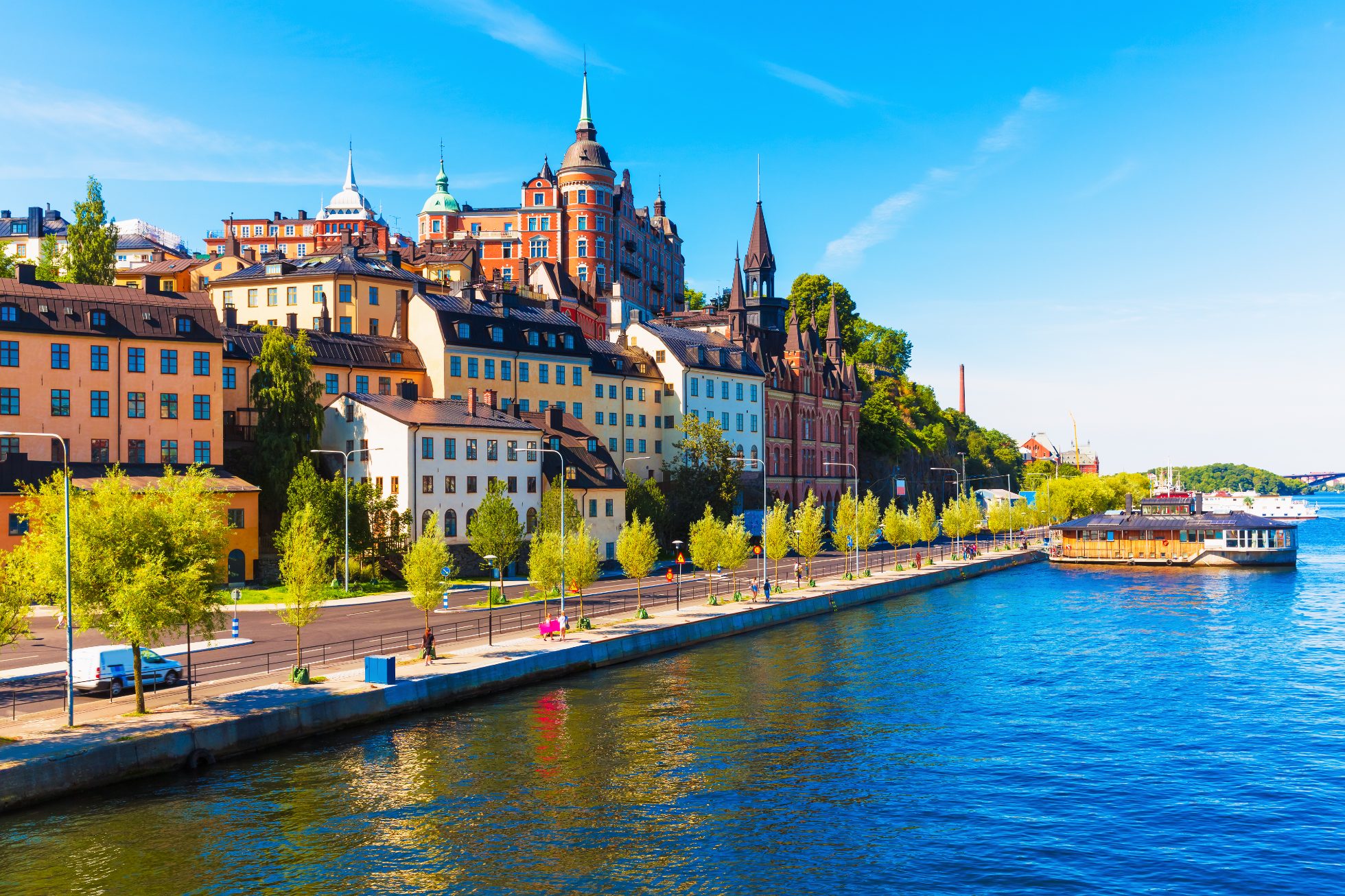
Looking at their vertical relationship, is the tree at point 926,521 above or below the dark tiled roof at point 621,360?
below

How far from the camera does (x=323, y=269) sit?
4338 inches

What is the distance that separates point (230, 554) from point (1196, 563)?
106 meters

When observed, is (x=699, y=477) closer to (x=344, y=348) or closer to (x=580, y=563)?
(x=344, y=348)

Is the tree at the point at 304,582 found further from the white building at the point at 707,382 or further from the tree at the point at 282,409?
the white building at the point at 707,382

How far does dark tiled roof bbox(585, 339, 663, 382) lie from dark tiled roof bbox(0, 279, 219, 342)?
127ft

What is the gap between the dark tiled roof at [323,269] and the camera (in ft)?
359

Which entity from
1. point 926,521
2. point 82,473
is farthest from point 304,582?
point 926,521

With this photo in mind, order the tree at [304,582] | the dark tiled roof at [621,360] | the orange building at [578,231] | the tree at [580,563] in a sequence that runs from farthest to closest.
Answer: the orange building at [578,231], the dark tiled roof at [621,360], the tree at [580,563], the tree at [304,582]

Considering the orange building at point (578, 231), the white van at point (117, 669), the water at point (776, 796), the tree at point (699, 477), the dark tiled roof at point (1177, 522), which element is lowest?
the water at point (776, 796)

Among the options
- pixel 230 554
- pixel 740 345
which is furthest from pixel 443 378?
pixel 740 345

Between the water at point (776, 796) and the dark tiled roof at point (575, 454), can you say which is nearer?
the water at point (776, 796)

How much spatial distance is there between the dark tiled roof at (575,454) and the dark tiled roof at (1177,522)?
218 ft

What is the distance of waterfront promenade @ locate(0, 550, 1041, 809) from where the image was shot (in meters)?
34.3

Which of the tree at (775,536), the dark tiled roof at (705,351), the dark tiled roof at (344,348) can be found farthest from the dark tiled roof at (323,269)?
the tree at (775,536)
